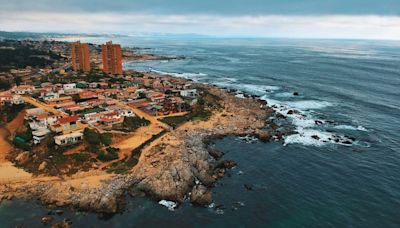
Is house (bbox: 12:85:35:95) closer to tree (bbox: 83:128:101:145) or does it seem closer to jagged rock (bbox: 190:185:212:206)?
tree (bbox: 83:128:101:145)

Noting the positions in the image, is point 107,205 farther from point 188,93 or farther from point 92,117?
point 188,93

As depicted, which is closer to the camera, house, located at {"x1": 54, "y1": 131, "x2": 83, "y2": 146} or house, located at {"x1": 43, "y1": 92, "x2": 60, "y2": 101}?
house, located at {"x1": 54, "y1": 131, "x2": 83, "y2": 146}

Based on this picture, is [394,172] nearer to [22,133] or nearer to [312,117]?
[312,117]

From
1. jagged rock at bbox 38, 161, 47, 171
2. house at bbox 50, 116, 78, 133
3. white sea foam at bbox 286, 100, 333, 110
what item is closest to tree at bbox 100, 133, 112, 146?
house at bbox 50, 116, 78, 133

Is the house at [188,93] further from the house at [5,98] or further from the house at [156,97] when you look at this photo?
the house at [5,98]

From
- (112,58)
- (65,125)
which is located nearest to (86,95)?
(65,125)

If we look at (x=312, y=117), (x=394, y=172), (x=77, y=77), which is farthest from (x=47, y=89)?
(x=394, y=172)

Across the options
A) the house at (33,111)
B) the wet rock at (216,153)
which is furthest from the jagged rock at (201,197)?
the house at (33,111)
